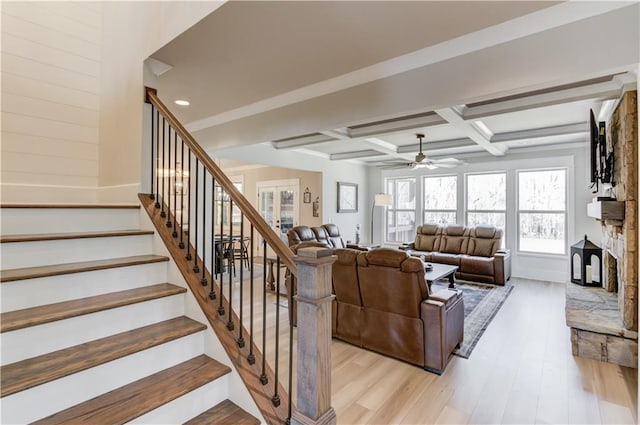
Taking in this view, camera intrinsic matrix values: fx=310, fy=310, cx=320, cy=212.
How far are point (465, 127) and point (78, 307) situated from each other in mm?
4597

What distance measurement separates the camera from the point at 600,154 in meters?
3.79

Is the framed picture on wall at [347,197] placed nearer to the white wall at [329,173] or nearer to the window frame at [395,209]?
the white wall at [329,173]

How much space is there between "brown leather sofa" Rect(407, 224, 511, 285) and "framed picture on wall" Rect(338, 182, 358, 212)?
76.2 inches

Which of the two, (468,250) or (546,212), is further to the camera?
(468,250)

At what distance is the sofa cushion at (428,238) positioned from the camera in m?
7.09

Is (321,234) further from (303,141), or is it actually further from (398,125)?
(398,125)

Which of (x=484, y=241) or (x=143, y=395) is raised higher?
(x=484, y=241)

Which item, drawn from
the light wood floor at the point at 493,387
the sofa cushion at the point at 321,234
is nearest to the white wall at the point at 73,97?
the light wood floor at the point at 493,387

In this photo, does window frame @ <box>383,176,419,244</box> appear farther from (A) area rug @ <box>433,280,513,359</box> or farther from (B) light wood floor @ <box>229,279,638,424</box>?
(B) light wood floor @ <box>229,279,638,424</box>

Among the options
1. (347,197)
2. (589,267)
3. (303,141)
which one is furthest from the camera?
(347,197)

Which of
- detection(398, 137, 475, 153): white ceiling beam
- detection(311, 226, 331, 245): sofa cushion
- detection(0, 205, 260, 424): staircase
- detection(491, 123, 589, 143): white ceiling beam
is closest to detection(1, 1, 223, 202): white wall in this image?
detection(0, 205, 260, 424): staircase

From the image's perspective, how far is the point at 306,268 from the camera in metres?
1.34

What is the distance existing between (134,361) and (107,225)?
1.19 m

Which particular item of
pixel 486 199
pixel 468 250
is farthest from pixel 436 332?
pixel 486 199
